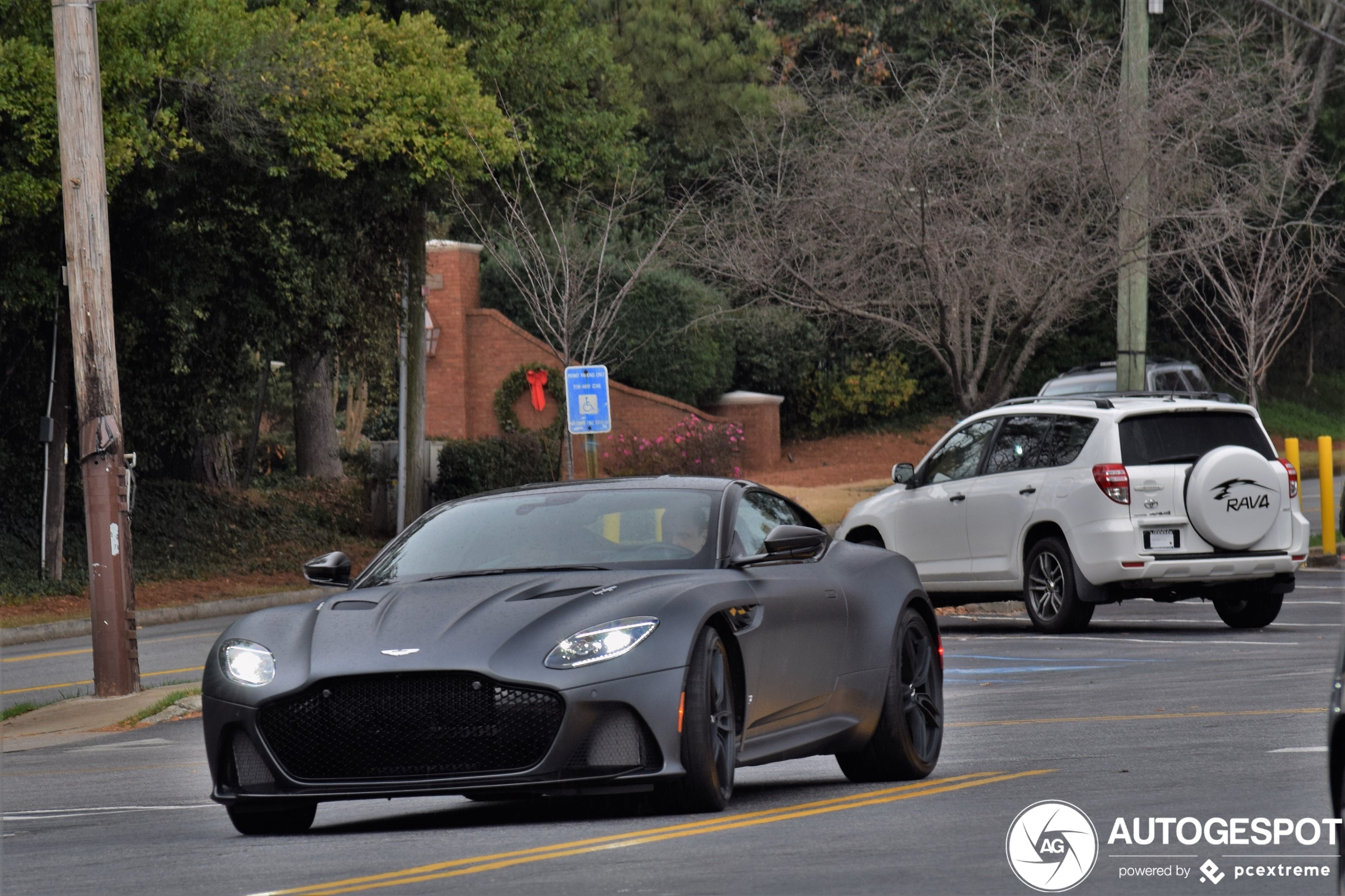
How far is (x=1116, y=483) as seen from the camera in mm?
15781

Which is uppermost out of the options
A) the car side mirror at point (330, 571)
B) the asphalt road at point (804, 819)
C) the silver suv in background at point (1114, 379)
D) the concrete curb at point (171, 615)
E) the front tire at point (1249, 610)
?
the silver suv in background at point (1114, 379)

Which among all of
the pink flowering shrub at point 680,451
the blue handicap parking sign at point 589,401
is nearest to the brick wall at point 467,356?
the pink flowering shrub at point 680,451

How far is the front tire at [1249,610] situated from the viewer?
16500 millimetres

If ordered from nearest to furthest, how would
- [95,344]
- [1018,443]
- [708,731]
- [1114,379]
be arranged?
1. [708,731]
2. [95,344]
3. [1018,443]
4. [1114,379]

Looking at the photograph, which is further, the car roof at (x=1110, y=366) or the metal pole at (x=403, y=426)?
the metal pole at (x=403, y=426)

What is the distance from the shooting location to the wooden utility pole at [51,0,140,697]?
15.1 m

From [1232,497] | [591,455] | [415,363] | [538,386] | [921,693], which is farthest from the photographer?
[538,386]

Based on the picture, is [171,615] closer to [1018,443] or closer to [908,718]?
[1018,443]

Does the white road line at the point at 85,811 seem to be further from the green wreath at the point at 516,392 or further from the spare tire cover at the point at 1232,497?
the green wreath at the point at 516,392

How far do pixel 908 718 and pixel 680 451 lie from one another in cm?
2901

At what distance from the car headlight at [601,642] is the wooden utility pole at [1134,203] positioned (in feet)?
48.0

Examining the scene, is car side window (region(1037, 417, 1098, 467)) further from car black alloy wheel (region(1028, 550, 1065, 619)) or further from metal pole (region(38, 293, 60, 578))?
metal pole (region(38, 293, 60, 578))

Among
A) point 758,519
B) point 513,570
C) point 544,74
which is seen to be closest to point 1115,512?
point 758,519

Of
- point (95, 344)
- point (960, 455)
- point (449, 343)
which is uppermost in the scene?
point (449, 343)
